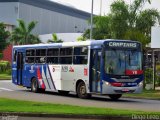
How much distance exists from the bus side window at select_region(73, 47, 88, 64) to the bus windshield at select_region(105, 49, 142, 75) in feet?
5.42

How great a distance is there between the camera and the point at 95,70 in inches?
1019

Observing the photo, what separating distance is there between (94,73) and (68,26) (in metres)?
117

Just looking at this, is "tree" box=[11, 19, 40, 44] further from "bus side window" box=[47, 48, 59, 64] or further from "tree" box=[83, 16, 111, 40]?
"bus side window" box=[47, 48, 59, 64]

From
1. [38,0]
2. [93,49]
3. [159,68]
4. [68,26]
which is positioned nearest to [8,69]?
[159,68]

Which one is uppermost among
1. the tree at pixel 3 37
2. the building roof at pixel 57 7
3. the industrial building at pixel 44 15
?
the building roof at pixel 57 7

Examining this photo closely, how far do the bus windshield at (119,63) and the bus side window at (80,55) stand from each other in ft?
5.42

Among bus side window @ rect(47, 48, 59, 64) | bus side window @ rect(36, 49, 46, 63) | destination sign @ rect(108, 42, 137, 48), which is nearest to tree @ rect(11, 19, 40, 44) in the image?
bus side window @ rect(36, 49, 46, 63)

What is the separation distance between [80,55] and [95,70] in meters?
1.72

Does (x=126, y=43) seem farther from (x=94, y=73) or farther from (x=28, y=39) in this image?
(x=28, y=39)

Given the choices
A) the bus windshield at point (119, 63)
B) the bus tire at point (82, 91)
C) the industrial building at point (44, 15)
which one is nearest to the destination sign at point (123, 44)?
the bus windshield at point (119, 63)

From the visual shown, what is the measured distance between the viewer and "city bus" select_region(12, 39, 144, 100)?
25344mm

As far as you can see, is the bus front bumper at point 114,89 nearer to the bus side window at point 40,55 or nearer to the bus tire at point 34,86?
the bus side window at point 40,55

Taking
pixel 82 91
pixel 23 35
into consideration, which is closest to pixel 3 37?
pixel 23 35

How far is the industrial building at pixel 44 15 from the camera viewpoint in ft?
377
